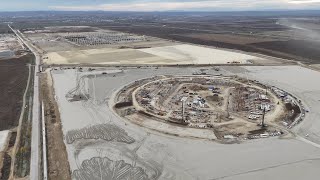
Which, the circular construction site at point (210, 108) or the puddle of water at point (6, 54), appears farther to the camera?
the puddle of water at point (6, 54)

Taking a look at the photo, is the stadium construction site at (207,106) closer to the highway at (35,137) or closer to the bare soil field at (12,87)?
the highway at (35,137)

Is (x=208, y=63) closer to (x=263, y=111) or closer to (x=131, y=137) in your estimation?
(x=263, y=111)

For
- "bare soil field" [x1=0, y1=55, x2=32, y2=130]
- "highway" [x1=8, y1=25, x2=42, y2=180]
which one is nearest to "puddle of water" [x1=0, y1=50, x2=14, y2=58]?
"bare soil field" [x1=0, y1=55, x2=32, y2=130]

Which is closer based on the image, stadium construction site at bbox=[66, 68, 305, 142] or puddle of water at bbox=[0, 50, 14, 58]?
stadium construction site at bbox=[66, 68, 305, 142]

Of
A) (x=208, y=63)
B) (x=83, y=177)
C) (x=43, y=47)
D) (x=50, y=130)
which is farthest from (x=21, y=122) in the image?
(x=43, y=47)

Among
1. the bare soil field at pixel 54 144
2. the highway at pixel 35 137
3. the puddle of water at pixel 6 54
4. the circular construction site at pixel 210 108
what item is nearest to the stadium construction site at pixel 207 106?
the circular construction site at pixel 210 108

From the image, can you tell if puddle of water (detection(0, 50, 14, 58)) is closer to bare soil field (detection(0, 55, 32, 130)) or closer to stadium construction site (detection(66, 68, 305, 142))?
bare soil field (detection(0, 55, 32, 130))
